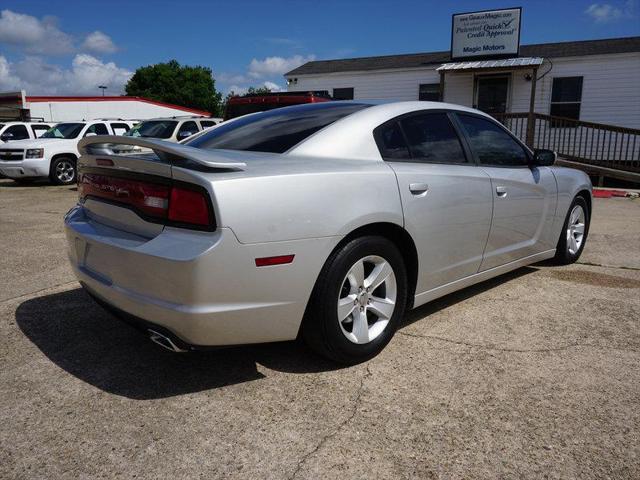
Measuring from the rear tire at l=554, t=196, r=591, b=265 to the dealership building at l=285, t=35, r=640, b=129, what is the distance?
32.0 feet

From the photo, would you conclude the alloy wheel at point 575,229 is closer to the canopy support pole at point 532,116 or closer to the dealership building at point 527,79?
the canopy support pole at point 532,116

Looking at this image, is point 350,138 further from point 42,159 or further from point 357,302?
point 42,159

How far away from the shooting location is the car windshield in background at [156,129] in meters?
12.2

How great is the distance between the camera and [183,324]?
2342 mm

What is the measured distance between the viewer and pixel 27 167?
1274cm

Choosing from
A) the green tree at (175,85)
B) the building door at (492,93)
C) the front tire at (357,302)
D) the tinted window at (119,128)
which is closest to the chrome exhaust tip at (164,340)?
the front tire at (357,302)

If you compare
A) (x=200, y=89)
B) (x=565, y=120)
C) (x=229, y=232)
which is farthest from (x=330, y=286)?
(x=200, y=89)

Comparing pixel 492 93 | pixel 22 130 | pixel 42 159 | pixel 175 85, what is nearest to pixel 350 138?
pixel 42 159

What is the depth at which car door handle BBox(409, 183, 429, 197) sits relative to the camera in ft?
10.0

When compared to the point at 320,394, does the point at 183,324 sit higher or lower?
higher

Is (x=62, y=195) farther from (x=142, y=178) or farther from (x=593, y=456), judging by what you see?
(x=593, y=456)

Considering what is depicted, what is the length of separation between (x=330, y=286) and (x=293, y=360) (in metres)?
0.63

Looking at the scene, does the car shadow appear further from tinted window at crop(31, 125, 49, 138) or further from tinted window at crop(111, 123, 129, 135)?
tinted window at crop(31, 125, 49, 138)

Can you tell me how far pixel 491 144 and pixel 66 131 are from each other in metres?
12.9
